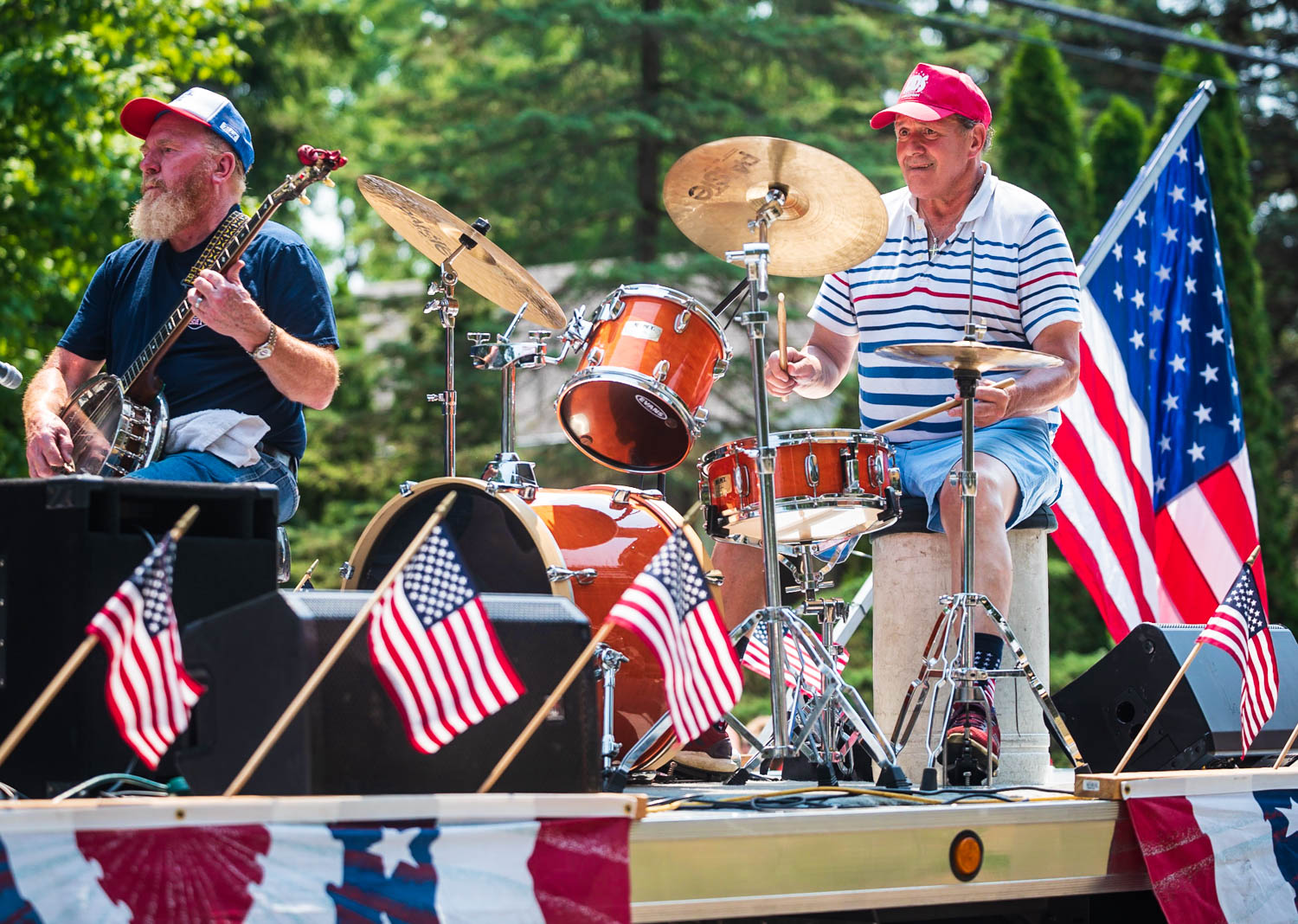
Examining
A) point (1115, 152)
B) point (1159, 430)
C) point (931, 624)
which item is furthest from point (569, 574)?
Answer: point (1115, 152)

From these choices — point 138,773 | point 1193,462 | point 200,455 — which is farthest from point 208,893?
point 1193,462

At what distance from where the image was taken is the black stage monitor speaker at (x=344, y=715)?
273 centimetres

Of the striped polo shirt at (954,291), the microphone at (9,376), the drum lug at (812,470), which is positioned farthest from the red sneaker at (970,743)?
the microphone at (9,376)

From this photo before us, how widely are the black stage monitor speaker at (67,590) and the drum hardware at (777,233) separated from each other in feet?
Result: 4.83

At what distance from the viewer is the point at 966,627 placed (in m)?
4.01

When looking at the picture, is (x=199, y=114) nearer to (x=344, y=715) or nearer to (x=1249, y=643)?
(x=344, y=715)

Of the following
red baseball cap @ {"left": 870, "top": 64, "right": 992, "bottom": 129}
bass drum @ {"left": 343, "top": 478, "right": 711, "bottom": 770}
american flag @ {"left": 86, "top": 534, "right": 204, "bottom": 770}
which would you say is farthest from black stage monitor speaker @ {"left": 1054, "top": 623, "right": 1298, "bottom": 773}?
american flag @ {"left": 86, "top": 534, "right": 204, "bottom": 770}

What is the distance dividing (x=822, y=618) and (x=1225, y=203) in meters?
11.9

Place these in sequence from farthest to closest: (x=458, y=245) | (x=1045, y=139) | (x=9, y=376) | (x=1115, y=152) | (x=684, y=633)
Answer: (x=1115, y=152)
(x=1045, y=139)
(x=458, y=245)
(x=9, y=376)
(x=684, y=633)

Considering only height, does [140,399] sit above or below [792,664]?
above

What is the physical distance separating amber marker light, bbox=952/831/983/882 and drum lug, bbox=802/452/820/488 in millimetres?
1246

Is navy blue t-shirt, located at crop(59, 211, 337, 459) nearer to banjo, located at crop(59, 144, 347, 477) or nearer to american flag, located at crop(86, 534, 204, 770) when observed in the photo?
banjo, located at crop(59, 144, 347, 477)

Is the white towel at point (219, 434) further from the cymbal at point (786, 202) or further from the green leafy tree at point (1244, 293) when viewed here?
the green leafy tree at point (1244, 293)

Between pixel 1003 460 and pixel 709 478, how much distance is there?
2.81 ft
